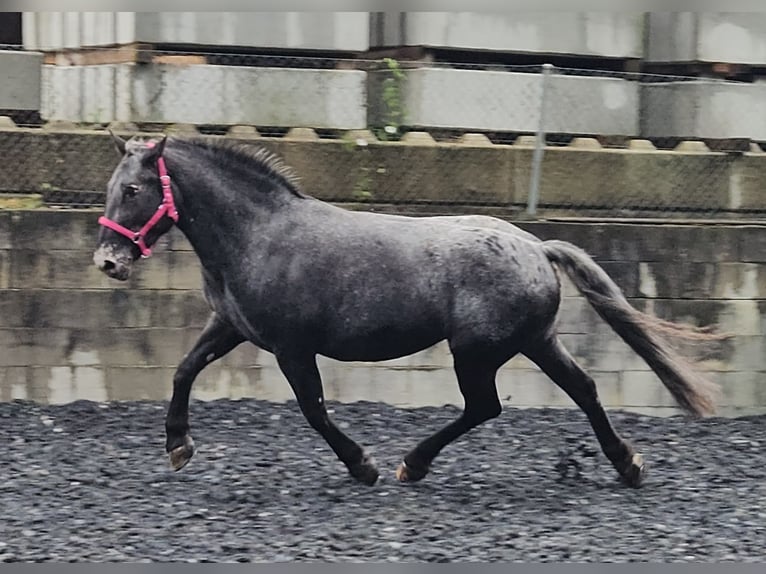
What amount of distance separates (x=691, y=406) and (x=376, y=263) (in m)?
1.91

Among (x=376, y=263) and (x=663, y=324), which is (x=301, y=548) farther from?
(x=663, y=324)

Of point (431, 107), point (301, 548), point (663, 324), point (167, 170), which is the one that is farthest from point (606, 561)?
point (431, 107)

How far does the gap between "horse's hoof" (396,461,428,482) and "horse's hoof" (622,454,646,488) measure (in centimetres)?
110

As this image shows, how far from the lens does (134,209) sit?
20.9 ft

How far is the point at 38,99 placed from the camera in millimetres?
9898

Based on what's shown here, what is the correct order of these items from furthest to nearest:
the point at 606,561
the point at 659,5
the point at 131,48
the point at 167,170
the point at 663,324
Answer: the point at 659,5 → the point at 131,48 → the point at 663,324 → the point at 167,170 → the point at 606,561

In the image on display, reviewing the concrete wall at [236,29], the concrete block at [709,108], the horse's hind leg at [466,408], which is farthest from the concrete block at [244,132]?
the concrete block at [709,108]

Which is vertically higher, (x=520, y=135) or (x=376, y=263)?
(x=520, y=135)

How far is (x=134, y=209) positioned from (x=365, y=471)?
1803mm

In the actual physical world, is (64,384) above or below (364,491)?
above

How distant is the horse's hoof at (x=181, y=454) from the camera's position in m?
6.83

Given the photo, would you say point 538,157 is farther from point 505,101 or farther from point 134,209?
point 134,209

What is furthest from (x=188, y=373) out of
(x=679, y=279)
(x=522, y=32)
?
(x=522, y=32)

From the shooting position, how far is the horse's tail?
22.4ft
